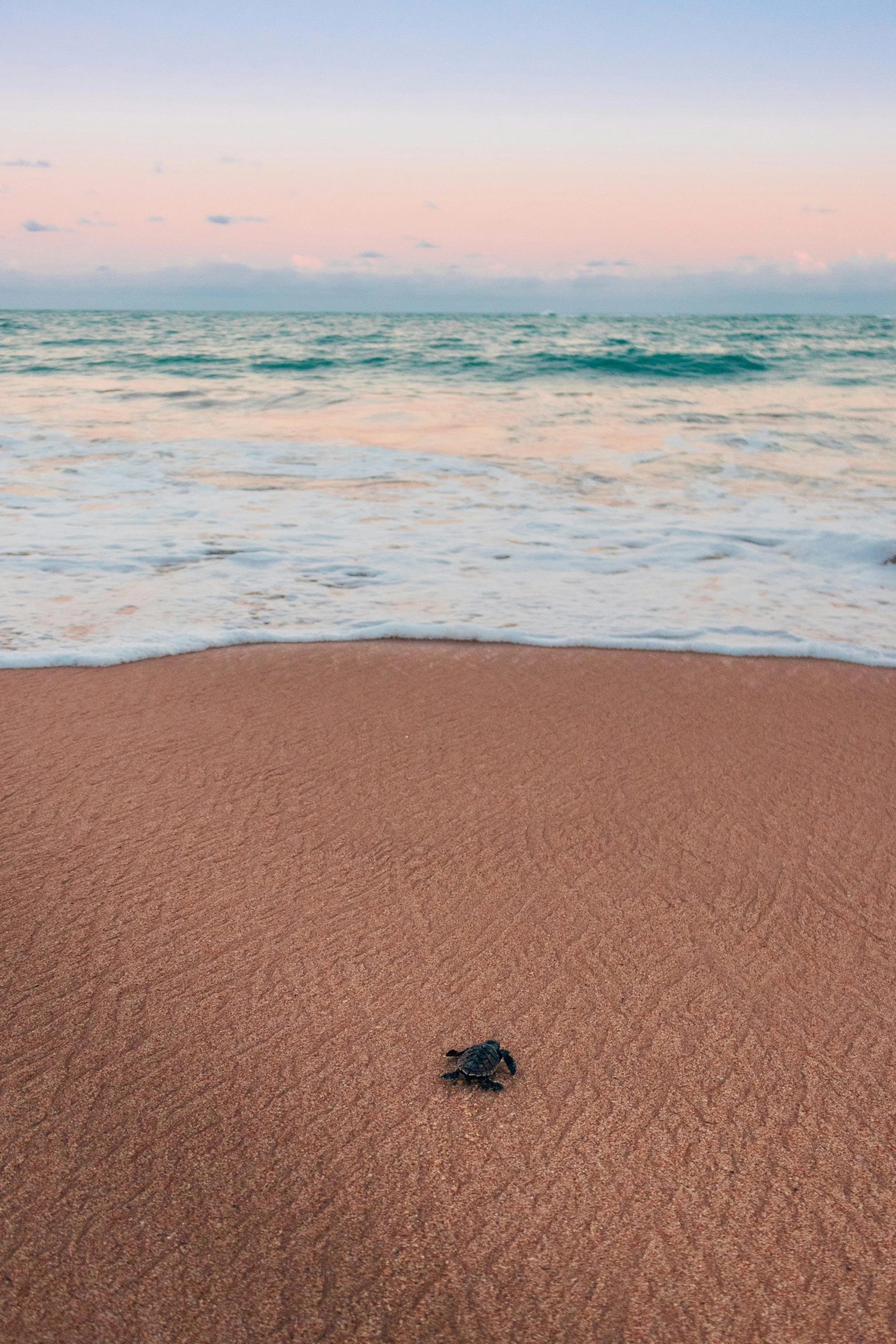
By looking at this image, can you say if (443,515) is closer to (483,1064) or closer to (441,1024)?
(441,1024)

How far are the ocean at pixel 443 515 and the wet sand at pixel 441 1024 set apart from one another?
1427mm

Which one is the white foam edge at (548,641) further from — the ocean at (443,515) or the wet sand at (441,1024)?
the wet sand at (441,1024)

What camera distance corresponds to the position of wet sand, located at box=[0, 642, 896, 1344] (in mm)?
1722

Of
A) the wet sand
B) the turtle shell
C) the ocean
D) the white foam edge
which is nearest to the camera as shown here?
the wet sand

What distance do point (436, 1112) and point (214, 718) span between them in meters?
2.30

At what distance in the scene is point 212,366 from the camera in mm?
21078

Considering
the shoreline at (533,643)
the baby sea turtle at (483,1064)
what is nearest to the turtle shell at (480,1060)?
the baby sea turtle at (483,1064)

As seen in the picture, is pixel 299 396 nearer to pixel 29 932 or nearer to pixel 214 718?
pixel 214 718

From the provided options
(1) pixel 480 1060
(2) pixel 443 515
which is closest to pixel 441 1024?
(1) pixel 480 1060

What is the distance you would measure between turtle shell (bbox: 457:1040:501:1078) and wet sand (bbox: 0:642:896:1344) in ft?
0.21

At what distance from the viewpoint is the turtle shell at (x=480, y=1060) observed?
212 centimetres

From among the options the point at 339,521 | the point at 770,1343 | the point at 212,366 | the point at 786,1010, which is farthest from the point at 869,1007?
the point at 212,366

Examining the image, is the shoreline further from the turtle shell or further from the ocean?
the turtle shell

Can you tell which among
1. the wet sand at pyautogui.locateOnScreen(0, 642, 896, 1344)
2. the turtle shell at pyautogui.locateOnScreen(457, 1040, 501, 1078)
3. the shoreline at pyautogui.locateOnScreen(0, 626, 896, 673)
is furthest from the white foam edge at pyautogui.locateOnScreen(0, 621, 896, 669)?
the turtle shell at pyautogui.locateOnScreen(457, 1040, 501, 1078)
